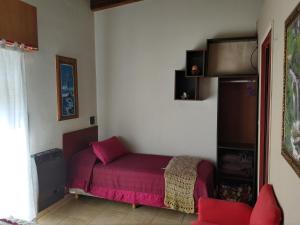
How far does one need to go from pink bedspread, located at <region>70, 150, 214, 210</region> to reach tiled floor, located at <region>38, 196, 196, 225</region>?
14 cm

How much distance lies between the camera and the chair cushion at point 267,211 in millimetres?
1424

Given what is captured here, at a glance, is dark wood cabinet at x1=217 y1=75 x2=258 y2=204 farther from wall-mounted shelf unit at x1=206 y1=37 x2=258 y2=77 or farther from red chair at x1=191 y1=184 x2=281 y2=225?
red chair at x1=191 y1=184 x2=281 y2=225

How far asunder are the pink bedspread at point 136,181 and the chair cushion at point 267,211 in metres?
1.19

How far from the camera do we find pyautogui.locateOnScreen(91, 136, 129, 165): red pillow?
3475 mm

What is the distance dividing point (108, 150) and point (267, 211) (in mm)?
2433

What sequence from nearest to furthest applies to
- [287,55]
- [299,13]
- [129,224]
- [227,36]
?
[299,13], [287,55], [129,224], [227,36]

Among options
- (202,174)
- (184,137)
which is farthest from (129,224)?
(184,137)

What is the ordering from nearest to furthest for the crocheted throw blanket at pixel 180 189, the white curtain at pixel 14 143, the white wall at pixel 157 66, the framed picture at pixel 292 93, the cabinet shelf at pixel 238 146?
the framed picture at pixel 292 93, the white curtain at pixel 14 143, the crocheted throw blanket at pixel 180 189, the cabinet shelf at pixel 238 146, the white wall at pixel 157 66

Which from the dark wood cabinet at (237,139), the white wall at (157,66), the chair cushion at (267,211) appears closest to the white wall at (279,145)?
the chair cushion at (267,211)

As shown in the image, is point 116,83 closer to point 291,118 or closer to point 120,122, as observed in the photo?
point 120,122

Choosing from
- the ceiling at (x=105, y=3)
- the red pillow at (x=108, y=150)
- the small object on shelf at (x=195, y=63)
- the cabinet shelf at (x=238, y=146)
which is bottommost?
the red pillow at (x=108, y=150)

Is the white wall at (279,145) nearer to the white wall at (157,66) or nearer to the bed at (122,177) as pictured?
the bed at (122,177)

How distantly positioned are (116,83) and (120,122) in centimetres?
63

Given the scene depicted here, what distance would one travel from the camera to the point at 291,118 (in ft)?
4.02
